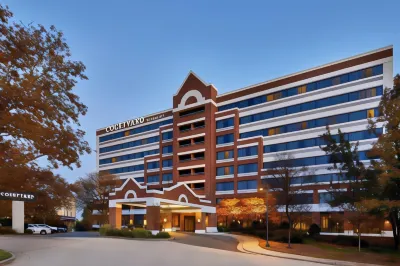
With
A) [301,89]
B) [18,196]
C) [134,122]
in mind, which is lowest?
[18,196]

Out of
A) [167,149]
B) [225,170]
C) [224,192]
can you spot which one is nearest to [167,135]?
[167,149]

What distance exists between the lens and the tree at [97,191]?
6681cm

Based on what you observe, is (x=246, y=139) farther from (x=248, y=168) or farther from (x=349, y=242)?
(x=349, y=242)

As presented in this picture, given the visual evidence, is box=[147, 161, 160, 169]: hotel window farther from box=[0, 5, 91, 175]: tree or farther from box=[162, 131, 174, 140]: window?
box=[0, 5, 91, 175]: tree

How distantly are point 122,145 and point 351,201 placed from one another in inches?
2390

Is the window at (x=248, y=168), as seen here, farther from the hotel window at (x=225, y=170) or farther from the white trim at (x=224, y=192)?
the white trim at (x=224, y=192)

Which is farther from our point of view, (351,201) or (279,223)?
(279,223)

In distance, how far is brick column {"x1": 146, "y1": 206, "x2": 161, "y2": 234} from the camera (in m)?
40.7

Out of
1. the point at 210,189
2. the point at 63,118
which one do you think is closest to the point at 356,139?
the point at 210,189

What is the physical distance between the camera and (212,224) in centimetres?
5691

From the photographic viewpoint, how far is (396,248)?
34.8 metres

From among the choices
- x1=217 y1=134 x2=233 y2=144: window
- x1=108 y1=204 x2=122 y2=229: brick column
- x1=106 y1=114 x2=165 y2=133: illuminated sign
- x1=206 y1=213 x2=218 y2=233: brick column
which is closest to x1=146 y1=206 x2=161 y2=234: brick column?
x1=108 y1=204 x2=122 y2=229: brick column

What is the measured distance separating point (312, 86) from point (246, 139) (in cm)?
1435

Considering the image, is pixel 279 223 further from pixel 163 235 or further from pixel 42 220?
pixel 42 220
